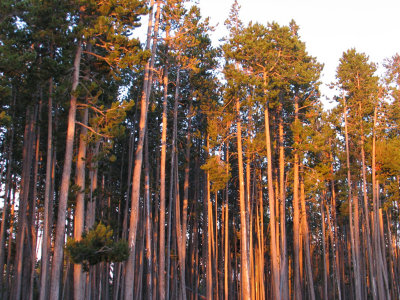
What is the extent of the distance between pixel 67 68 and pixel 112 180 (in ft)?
44.3

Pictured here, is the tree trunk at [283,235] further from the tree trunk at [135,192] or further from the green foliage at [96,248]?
the green foliage at [96,248]

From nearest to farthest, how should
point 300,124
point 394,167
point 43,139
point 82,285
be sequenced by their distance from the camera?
1. point 82,285
2. point 43,139
3. point 300,124
4. point 394,167

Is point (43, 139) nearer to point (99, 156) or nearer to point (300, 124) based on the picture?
point (99, 156)

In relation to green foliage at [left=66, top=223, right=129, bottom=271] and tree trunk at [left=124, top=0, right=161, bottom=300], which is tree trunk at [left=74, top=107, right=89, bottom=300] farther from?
tree trunk at [left=124, top=0, right=161, bottom=300]

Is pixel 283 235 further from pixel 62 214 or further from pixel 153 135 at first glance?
pixel 62 214

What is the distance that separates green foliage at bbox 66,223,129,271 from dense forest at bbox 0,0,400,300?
0.12 ft

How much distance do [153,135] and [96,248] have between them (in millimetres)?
13321

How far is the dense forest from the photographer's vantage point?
13.8 metres

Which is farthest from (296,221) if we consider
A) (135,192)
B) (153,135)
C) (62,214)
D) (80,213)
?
(62,214)

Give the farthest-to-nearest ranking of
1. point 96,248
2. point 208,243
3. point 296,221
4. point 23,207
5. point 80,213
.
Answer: point 208,243, point 296,221, point 23,207, point 80,213, point 96,248

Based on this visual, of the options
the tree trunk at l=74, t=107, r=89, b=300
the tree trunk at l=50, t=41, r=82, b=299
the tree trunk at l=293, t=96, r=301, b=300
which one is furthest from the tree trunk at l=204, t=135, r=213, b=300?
the tree trunk at l=50, t=41, r=82, b=299

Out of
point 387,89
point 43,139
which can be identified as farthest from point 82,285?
point 387,89

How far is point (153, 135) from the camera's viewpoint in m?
24.8

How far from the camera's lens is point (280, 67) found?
2192 centimetres
